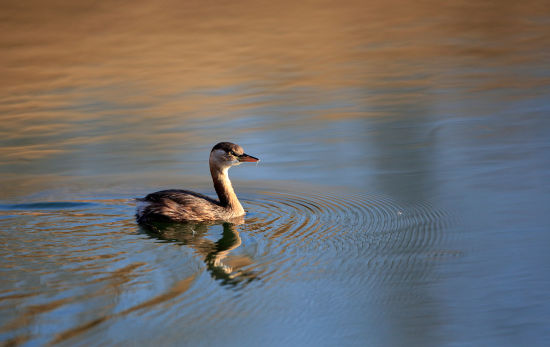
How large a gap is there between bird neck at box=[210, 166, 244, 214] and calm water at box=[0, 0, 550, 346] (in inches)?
9.0

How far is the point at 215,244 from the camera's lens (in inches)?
245

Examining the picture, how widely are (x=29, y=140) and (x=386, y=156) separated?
15.5 feet

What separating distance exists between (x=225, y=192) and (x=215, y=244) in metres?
0.97

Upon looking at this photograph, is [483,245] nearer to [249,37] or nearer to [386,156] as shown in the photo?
[386,156]

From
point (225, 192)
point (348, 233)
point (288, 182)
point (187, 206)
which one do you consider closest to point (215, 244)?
point (187, 206)

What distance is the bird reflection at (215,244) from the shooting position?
537 cm

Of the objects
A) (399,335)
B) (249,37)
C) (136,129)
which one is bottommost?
(399,335)

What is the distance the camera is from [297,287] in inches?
201

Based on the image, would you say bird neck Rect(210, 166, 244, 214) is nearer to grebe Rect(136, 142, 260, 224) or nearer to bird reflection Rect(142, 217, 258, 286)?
grebe Rect(136, 142, 260, 224)

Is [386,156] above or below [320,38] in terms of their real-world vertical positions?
below

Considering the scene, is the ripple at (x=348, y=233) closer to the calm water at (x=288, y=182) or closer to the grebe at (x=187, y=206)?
the calm water at (x=288, y=182)

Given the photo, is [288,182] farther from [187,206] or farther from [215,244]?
[215,244]

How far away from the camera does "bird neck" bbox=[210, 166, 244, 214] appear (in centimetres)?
694

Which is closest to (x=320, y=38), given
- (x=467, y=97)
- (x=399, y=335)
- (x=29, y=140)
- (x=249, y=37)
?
(x=249, y=37)
